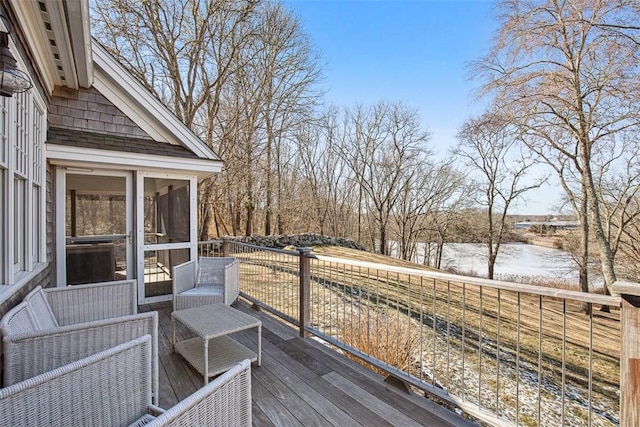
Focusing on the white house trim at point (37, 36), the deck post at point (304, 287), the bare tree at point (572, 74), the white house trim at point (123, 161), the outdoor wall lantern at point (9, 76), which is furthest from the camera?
the bare tree at point (572, 74)

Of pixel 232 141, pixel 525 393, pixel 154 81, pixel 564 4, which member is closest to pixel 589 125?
pixel 564 4

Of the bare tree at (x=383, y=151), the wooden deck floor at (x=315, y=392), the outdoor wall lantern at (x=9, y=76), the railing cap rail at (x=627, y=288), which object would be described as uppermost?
the bare tree at (x=383, y=151)

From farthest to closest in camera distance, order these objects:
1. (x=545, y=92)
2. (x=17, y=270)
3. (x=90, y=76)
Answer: (x=545, y=92) < (x=90, y=76) < (x=17, y=270)

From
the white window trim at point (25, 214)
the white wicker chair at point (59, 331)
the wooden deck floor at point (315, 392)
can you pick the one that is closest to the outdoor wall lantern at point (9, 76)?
the white window trim at point (25, 214)

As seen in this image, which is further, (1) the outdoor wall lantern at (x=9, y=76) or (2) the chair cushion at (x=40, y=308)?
(2) the chair cushion at (x=40, y=308)

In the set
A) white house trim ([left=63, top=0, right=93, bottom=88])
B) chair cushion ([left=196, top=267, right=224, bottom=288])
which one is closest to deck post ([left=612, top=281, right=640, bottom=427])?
white house trim ([left=63, top=0, right=93, bottom=88])

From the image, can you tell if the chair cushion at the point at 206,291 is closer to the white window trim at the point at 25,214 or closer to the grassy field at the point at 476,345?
the grassy field at the point at 476,345

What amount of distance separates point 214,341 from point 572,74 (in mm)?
11210

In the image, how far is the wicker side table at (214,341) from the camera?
2693 millimetres

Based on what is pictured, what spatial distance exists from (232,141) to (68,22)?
9715 mm

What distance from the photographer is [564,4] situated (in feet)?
28.0

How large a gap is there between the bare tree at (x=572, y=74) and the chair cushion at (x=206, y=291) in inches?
396

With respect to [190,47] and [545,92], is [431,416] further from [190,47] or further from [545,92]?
[190,47]

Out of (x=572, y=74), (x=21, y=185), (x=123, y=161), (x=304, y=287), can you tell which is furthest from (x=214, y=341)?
(x=572, y=74)
